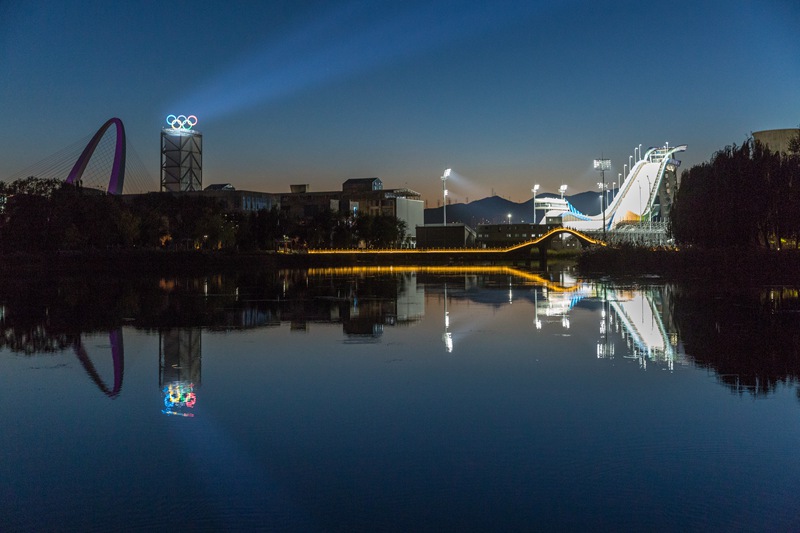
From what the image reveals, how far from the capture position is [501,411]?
11.3 meters

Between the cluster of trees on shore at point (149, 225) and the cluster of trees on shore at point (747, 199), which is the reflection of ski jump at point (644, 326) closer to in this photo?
the cluster of trees on shore at point (747, 199)

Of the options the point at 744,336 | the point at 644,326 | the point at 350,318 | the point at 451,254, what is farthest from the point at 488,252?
the point at 744,336

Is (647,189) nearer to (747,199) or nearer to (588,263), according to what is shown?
(588,263)

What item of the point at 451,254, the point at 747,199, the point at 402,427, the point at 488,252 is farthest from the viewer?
the point at 451,254

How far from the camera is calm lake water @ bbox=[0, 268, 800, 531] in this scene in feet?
24.2

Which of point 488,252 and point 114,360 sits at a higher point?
point 488,252

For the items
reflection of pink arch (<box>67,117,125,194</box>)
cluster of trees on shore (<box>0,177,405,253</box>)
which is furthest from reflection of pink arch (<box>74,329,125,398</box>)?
reflection of pink arch (<box>67,117,125,194</box>)

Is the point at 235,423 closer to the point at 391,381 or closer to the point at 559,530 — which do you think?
the point at 391,381

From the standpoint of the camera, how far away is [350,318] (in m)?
25.4

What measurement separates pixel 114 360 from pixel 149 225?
74.5m

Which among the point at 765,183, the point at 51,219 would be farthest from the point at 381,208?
the point at 765,183

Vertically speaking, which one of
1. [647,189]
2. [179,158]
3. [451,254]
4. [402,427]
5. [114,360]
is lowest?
[402,427]

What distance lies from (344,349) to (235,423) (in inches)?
290

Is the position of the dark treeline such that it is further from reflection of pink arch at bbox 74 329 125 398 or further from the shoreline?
the shoreline
